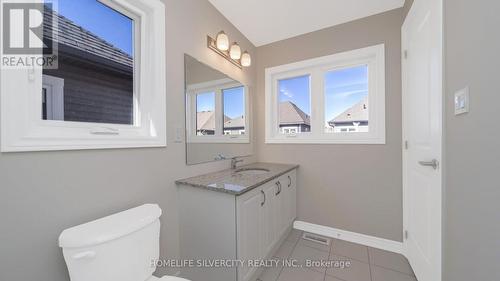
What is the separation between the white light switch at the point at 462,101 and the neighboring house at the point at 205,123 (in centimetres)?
172

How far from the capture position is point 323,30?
2.27m

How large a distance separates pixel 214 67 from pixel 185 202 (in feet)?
4.37

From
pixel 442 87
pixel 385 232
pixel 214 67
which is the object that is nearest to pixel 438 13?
pixel 442 87

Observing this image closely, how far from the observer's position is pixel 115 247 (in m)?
0.89

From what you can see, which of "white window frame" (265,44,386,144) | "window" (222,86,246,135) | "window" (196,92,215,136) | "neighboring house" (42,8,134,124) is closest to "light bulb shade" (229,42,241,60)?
"window" (222,86,246,135)

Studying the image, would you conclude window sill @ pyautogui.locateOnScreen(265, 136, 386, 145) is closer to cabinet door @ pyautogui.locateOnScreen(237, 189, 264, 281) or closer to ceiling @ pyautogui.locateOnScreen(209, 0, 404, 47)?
cabinet door @ pyautogui.locateOnScreen(237, 189, 264, 281)

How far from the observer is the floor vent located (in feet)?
6.89

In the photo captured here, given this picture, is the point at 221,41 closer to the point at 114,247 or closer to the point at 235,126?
the point at 235,126

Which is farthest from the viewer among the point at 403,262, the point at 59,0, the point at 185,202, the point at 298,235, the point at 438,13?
the point at 298,235

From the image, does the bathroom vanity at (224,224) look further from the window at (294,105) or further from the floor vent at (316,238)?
the window at (294,105)

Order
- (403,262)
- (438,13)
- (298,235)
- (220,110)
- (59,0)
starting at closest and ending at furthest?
(59,0), (438,13), (403,262), (220,110), (298,235)

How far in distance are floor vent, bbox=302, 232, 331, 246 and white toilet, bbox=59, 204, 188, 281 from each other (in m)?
1.63

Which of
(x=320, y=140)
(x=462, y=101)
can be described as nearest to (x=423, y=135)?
(x=462, y=101)

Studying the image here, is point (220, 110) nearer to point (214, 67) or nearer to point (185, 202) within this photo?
point (214, 67)
